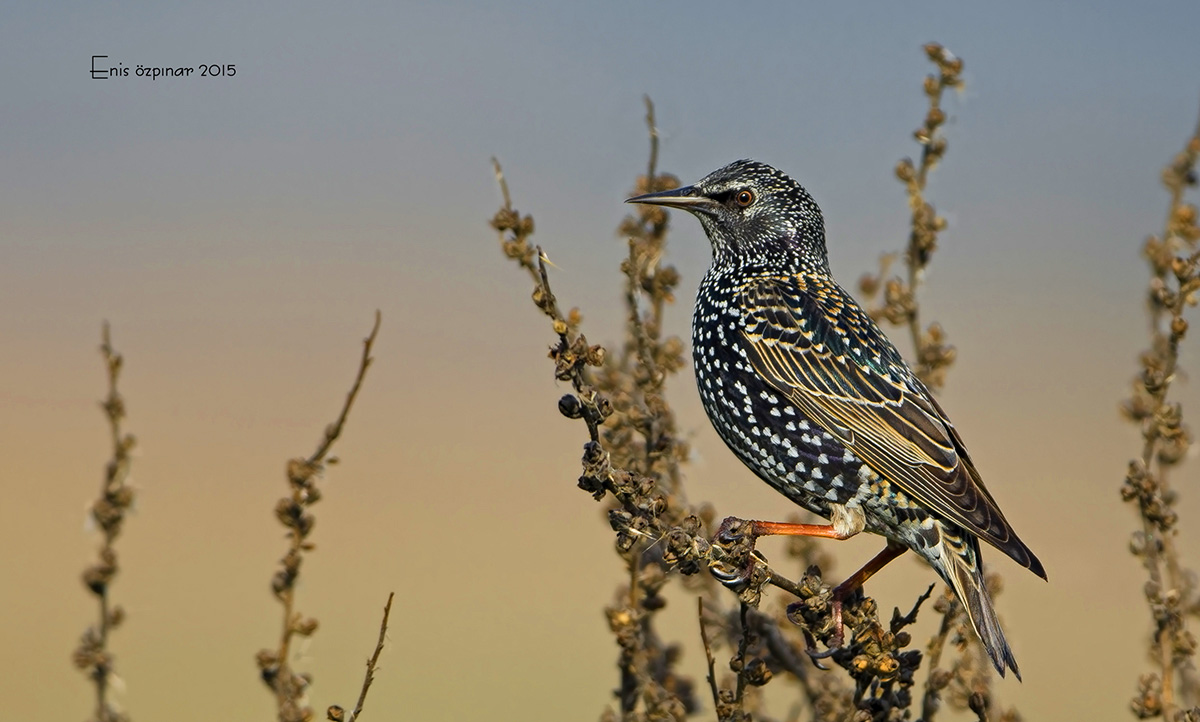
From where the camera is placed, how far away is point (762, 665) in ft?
11.9

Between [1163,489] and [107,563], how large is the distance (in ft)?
10.8

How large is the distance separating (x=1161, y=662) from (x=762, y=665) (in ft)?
4.41

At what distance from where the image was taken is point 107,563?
127 inches

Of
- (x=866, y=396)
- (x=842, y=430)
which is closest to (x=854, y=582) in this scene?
(x=842, y=430)

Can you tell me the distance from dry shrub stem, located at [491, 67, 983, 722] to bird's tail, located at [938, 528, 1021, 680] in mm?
409

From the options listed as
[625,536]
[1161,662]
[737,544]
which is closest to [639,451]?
[737,544]

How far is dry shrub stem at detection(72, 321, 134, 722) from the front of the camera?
125 inches

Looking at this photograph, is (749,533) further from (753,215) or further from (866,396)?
(753,215)

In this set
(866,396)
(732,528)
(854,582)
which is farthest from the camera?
(866,396)

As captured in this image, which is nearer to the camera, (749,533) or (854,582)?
(749,533)

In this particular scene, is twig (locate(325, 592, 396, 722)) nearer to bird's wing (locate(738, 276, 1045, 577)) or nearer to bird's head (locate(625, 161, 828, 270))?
bird's wing (locate(738, 276, 1045, 577))

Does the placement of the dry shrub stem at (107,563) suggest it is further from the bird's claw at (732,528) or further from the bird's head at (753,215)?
the bird's head at (753,215)

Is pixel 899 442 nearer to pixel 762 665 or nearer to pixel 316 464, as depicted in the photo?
pixel 762 665

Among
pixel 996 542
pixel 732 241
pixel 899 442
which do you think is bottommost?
pixel 996 542
